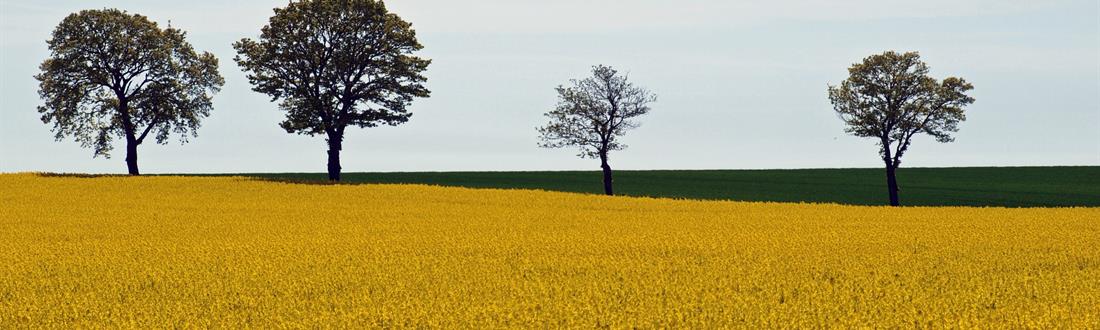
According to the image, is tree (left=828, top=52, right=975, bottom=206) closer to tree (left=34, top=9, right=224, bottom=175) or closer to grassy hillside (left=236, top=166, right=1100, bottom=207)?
grassy hillside (left=236, top=166, right=1100, bottom=207)

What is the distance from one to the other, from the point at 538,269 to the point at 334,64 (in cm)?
3607

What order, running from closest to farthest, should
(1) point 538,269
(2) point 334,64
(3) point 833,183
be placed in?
(1) point 538,269 < (2) point 334,64 < (3) point 833,183

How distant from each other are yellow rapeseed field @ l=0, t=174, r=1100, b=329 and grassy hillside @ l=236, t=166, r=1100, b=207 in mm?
27062

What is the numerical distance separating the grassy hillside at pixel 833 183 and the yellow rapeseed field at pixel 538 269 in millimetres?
27062

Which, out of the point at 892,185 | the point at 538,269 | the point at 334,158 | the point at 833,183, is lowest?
the point at 538,269

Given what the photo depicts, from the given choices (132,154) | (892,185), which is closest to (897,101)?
(892,185)

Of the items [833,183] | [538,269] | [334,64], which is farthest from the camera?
[833,183]

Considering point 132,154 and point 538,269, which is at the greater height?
point 132,154

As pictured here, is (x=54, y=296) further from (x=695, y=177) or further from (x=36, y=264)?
(x=695, y=177)

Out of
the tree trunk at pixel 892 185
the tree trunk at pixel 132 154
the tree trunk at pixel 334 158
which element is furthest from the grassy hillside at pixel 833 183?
the tree trunk at pixel 132 154

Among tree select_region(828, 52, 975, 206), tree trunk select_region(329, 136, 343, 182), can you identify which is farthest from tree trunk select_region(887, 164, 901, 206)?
tree trunk select_region(329, 136, 343, 182)

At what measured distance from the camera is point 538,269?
57.3ft

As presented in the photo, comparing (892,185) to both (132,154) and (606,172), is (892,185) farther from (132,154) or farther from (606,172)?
(132,154)

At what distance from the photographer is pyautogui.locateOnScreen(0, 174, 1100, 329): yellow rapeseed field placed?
39.1 ft
